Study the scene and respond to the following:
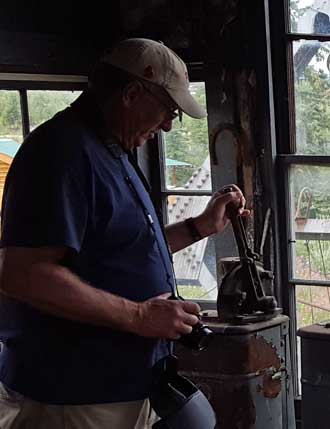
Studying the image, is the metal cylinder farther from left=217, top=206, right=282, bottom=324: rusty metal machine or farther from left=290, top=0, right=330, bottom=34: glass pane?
left=290, top=0, right=330, bottom=34: glass pane

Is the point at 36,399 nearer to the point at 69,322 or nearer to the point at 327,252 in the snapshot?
the point at 69,322

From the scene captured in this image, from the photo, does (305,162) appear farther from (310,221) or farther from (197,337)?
(197,337)

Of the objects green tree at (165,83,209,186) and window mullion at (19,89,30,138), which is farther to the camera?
green tree at (165,83,209,186)

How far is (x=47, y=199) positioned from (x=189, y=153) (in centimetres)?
166

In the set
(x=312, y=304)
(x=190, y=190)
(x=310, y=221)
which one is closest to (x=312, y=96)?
(x=310, y=221)

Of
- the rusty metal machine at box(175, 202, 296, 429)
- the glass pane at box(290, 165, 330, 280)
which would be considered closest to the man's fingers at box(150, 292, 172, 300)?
the rusty metal machine at box(175, 202, 296, 429)

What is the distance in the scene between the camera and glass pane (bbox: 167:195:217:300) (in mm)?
3078

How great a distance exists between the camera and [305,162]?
2.83 m

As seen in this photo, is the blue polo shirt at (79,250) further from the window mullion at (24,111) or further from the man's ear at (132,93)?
the window mullion at (24,111)

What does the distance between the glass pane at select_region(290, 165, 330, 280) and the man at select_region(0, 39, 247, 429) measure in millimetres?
1231

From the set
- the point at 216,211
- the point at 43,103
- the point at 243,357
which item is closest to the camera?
the point at 216,211

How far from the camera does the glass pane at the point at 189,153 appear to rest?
9.93 feet

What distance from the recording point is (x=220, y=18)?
284 centimetres

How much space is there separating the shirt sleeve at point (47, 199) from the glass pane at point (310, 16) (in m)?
1.48
